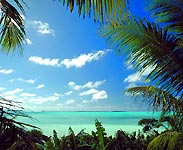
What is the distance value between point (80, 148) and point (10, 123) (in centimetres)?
614

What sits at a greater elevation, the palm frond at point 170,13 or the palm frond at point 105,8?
the palm frond at point 170,13

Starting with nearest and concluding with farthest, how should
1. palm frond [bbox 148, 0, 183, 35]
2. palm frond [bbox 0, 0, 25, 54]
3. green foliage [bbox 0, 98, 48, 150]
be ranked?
green foliage [bbox 0, 98, 48, 150]
palm frond [bbox 0, 0, 25, 54]
palm frond [bbox 148, 0, 183, 35]

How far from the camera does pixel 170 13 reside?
3.49m

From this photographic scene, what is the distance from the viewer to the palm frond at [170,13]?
11.3 ft

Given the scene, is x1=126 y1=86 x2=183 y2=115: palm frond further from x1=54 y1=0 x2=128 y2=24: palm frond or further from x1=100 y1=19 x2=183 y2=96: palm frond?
x1=54 y1=0 x2=128 y2=24: palm frond

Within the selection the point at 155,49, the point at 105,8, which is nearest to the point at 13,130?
the point at 105,8

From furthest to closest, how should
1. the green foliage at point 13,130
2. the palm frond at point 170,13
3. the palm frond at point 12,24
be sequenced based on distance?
the palm frond at point 170,13 < the palm frond at point 12,24 < the green foliage at point 13,130

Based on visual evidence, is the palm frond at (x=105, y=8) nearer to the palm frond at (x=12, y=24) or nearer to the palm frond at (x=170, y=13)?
the palm frond at (x=12, y=24)

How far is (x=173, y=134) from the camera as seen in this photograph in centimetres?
453

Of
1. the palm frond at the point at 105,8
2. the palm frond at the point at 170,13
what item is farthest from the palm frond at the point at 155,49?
the palm frond at the point at 105,8

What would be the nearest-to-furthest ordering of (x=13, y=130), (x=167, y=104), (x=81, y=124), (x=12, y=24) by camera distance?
1. (x=13, y=130)
2. (x=12, y=24)
3. (x=167, y=104)
4. (x=81, y=124)

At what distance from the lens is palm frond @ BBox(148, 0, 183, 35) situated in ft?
11.3

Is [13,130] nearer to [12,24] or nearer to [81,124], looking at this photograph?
[12,24]

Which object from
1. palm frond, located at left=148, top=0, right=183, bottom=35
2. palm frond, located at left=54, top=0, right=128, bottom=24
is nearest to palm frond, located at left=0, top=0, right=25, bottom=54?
palm frond, located at left=54, top=0, right=128, bottom=24
